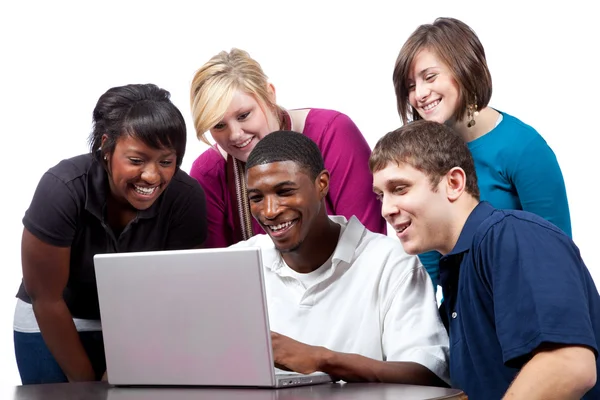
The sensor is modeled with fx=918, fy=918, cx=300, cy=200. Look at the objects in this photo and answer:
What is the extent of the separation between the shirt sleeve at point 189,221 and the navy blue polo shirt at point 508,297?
96cm

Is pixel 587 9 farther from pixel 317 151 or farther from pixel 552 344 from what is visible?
pixel 552 344

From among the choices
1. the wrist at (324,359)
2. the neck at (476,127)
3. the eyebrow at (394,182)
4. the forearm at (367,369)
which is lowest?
the forearm at (367,369)

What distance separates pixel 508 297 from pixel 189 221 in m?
1.23

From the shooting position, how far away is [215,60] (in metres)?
2.81

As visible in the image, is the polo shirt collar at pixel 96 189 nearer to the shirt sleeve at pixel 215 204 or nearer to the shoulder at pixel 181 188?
the shoulder at pixel 181 188

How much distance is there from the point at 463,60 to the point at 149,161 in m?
0.92

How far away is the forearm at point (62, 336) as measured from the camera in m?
2.52

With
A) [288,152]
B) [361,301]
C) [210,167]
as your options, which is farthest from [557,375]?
[210,167]

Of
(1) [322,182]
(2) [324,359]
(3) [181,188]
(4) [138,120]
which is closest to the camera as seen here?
(2) [324,359]

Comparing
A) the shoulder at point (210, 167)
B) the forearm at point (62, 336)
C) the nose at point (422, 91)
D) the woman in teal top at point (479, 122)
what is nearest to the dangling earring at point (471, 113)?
the woman in teal top at point (479, 122)

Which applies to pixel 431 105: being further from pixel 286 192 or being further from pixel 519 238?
pixel 519 238

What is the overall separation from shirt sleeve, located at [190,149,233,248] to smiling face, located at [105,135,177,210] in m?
0.38

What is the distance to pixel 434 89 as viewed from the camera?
102 inches

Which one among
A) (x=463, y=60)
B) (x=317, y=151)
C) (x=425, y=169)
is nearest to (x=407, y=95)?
(x=463, y=60)
